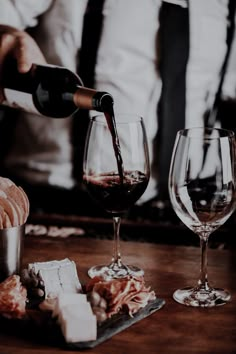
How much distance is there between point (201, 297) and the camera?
1292 mm

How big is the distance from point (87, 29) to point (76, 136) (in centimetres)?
35

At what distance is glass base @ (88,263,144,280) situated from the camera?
141cm

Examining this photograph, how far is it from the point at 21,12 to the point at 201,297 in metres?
1.53

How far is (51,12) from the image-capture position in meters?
2.50

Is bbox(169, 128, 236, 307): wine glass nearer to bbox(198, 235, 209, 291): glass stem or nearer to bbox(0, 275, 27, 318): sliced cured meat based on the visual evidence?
bbox(198, 235, 209, 291): glass stem

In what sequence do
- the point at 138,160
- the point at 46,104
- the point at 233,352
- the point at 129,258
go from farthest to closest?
the point at 46,104 → the point at 129,258 → the point at 138,160 → the point at 233,352

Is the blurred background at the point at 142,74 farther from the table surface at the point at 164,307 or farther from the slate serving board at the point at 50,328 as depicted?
the slate serving board at the point at 50,328

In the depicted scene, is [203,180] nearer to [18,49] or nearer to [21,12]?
[18,49]

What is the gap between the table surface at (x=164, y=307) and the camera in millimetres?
1104

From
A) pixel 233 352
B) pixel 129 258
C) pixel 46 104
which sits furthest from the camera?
pixel 46 104

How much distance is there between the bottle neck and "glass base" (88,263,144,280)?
30 cm

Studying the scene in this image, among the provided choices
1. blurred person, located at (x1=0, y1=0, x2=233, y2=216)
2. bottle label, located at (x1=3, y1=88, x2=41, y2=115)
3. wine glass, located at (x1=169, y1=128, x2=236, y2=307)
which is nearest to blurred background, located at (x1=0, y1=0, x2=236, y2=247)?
blurred person, located at (x1=0, y1=0, x2=233, y2=216)

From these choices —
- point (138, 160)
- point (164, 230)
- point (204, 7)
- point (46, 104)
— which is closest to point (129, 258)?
point (138, 160)

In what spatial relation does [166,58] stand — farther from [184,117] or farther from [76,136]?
[76,136]
